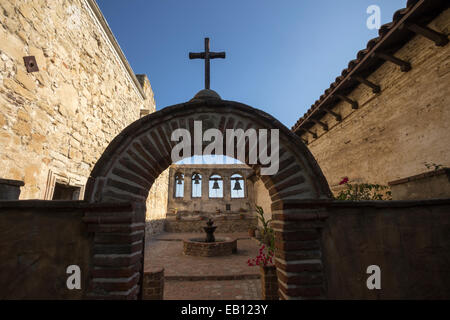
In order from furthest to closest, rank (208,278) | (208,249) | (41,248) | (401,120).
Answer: (208,249) < (208,278) < (401,120) < (41,248)

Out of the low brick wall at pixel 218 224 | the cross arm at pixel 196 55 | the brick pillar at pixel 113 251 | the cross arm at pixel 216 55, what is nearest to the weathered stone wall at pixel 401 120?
the cross arm at pixel 216 55

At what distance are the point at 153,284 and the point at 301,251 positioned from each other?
2600mm

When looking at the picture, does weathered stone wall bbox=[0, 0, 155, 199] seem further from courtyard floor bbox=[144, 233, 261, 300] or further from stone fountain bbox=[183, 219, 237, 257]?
stone fountain bbox=[183, 219, 237, 257]

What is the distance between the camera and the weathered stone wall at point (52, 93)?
3.22 metres

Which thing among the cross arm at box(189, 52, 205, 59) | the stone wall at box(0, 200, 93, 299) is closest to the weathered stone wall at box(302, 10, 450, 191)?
the cross arm at box(189, 52, 205, 59)

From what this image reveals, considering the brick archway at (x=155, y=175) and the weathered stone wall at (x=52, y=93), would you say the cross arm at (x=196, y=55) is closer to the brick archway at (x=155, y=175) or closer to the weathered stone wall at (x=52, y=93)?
the brick archway at (x=155, y=175)

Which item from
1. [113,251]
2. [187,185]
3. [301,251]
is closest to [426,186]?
[301,251]

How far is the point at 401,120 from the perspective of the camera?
4.71 m

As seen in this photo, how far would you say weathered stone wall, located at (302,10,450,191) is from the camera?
12.7 feet

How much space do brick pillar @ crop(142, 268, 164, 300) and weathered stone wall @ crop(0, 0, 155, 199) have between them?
2344mm

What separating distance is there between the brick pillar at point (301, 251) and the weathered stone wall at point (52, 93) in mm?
3909

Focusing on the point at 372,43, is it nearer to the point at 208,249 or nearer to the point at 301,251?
the point at 301,251

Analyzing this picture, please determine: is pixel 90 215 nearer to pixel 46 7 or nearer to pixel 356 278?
pixel 356 278
